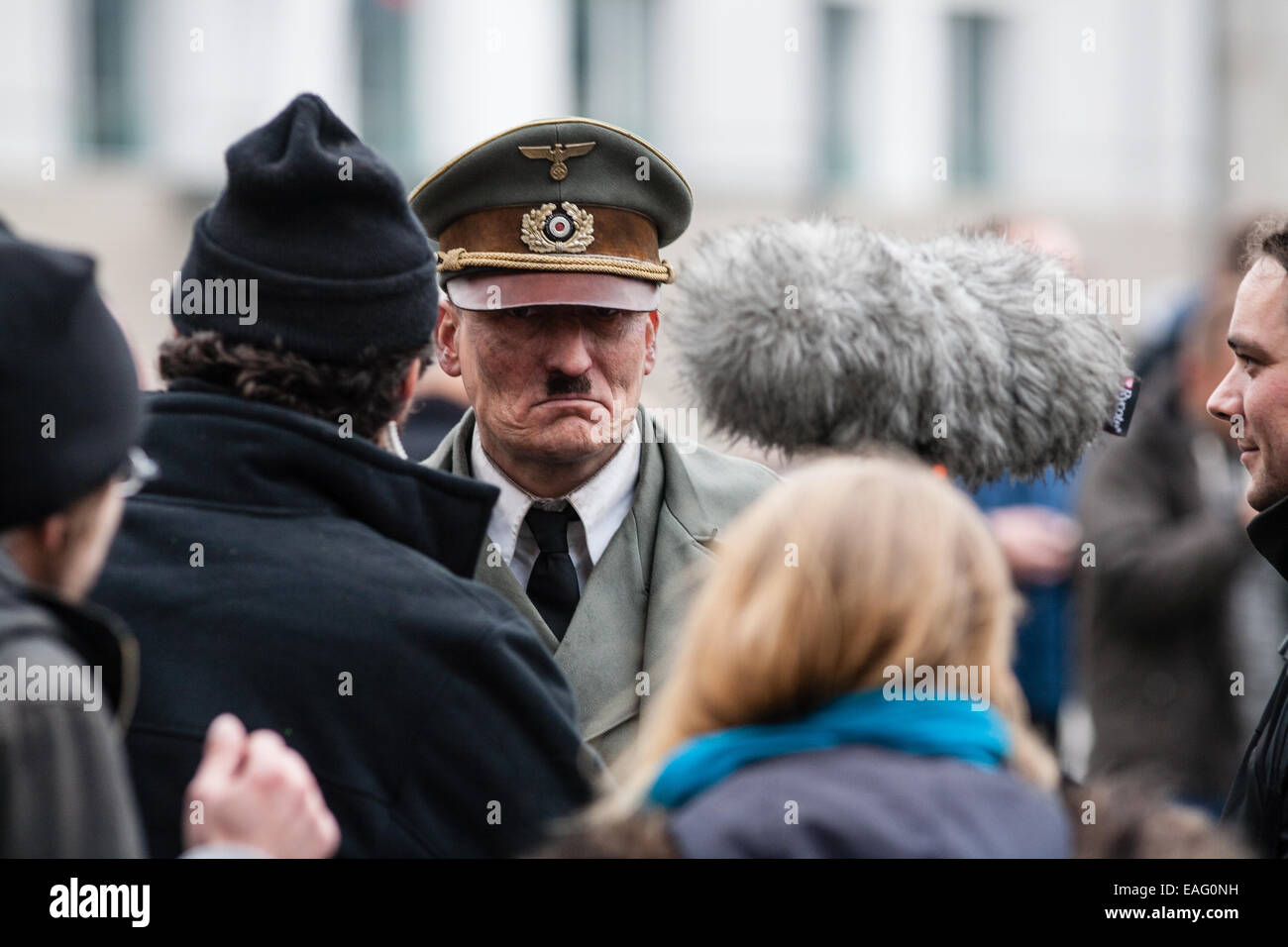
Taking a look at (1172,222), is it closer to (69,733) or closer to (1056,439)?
(1056,439)

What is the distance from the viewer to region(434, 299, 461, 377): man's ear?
11.3ft

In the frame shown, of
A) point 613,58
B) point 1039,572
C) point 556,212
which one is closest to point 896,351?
point 556,212

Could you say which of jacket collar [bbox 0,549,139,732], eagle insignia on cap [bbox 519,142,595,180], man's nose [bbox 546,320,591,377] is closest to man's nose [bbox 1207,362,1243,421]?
man's nose [bbox 546,320,591,377]

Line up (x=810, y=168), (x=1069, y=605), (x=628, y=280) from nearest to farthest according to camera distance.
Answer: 1. (x=628, y=280)
2. (x=1069, y=605)
3. (x=810, y=168)

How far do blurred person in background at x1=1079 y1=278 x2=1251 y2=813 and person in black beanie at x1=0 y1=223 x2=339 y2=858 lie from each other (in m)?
3.24

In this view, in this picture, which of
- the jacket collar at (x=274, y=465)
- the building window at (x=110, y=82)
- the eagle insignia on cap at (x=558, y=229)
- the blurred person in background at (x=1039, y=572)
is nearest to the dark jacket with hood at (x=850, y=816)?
the jacket collar at (x=274, y=465)

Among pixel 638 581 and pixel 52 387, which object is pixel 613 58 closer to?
pixel 638 581

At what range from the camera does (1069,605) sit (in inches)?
218

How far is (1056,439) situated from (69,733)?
1740 mm

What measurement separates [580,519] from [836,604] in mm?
1466

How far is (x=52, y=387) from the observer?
1.75 meters

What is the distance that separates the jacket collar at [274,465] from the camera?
7.87ft

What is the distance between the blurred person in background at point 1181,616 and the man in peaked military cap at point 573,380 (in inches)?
76.2
